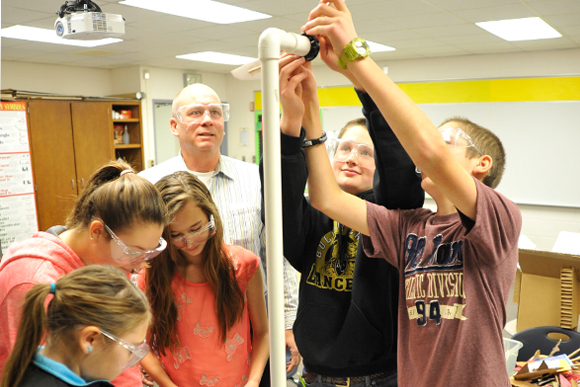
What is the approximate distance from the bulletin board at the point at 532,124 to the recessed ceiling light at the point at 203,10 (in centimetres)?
367

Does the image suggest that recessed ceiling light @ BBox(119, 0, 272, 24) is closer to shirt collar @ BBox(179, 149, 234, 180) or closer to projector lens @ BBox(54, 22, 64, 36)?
projector lens @ BBox(54, 22, 64, 36)

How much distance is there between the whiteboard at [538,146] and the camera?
20.2 feet

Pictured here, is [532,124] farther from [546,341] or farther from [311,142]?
[311,142]

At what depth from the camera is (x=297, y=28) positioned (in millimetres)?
5012

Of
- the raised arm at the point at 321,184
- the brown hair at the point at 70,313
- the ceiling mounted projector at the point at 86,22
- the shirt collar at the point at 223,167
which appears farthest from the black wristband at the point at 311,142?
the ceiling mounted projector at the point at 86,22

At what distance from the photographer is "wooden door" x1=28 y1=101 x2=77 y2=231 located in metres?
6.00

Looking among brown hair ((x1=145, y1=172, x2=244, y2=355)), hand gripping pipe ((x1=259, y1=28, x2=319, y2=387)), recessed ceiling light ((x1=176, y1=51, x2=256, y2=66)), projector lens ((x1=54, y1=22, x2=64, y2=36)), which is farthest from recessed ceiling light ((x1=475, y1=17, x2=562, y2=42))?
hand gripping pipe ((x1=259, y1=28, x2=319, y2=387))

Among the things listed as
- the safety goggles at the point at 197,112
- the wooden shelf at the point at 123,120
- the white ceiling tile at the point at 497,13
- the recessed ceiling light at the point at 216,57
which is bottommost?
the safety goggles at the point at 197,112

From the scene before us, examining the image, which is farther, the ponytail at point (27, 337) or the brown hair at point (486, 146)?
the brown hair at point (486, 146)

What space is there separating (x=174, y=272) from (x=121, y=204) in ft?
1.33

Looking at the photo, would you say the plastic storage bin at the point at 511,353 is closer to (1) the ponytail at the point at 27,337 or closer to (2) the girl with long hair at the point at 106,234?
(2) the girl with long hair at the point at 106,234

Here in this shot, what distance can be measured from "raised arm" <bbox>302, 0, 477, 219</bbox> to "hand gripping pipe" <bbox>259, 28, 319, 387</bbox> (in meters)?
0.17

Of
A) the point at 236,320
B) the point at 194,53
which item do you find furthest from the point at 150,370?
the point at 194,53

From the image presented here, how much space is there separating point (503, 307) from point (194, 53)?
633cm
